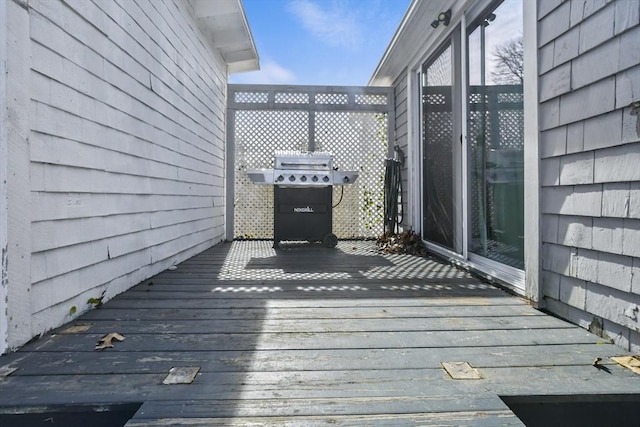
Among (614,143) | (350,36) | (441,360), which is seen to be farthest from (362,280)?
(350,36)

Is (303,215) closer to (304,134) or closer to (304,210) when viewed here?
(304,210)

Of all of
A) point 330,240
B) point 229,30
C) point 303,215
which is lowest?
point 330,240

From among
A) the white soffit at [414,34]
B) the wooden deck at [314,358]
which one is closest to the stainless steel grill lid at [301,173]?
the white soffit at [414,34]

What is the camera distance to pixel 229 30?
468 centimetres

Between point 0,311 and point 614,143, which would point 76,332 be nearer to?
point 0,311

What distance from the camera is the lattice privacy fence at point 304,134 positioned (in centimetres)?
554

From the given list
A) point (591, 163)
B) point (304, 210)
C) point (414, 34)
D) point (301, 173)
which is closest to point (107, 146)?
point (301, 173)

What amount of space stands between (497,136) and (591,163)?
100 cm

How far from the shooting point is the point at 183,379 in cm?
132

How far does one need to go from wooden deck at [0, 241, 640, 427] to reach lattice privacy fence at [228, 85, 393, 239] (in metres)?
3.03

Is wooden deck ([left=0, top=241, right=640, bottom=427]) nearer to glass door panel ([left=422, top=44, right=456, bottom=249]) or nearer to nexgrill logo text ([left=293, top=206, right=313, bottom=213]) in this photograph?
glass door panel ([left=422, top=44, right=456, bottom=249])

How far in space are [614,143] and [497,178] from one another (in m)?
1.11

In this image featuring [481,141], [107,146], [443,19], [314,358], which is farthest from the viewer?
[443,19]

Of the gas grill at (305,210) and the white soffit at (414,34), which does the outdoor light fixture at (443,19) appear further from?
the gas grill at (305,210)
